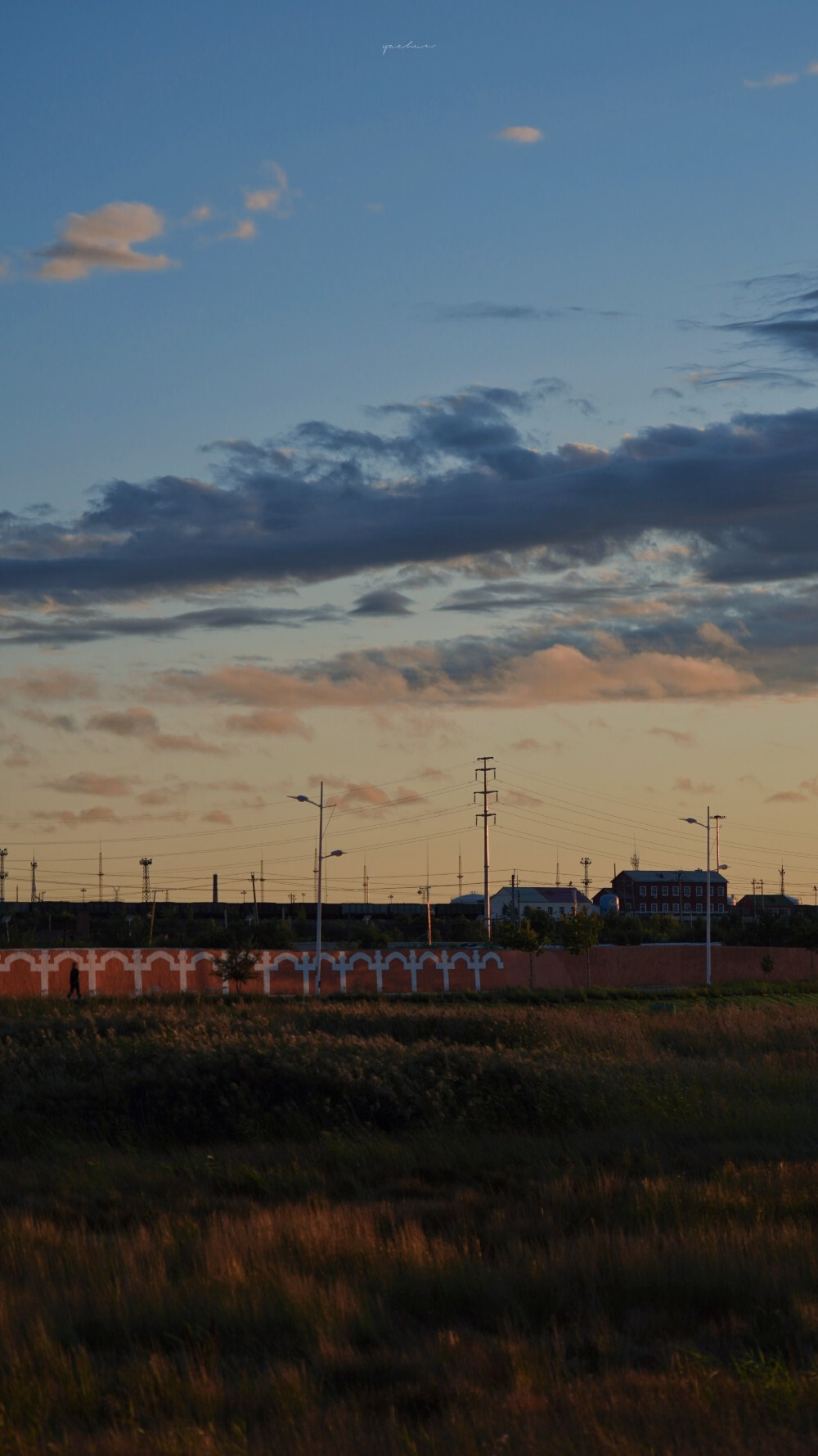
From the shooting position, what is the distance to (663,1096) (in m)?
16.8

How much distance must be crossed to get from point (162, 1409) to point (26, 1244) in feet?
11.8

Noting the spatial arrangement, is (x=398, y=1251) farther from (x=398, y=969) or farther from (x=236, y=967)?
(x=398, y=969)

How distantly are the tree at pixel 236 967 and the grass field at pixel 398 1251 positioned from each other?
108 ft

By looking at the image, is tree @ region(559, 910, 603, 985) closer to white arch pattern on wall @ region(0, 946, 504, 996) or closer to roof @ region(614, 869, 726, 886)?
white arch pattern on wall @ region(0, 946, 504, 996)

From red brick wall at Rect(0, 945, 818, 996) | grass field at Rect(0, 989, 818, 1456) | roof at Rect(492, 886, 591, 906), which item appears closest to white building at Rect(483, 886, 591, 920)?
roof at Rect(492, 886, 591, 906)

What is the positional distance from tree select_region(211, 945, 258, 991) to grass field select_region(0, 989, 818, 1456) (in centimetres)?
3288

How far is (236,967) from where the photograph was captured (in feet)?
172

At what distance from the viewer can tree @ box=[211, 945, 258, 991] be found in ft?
172

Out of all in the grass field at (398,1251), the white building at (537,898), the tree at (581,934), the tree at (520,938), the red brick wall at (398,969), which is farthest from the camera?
the white building at (537,898)

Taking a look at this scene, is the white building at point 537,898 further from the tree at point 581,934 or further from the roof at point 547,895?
the tree at point 581,934

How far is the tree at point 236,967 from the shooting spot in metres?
52.3

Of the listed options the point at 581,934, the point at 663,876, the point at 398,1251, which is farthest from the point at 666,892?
the point at 398,1251

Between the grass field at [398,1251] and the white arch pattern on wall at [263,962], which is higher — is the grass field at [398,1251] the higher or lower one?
the higher one

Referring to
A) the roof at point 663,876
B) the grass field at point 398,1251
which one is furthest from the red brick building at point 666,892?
the grass field at point 398,1251
